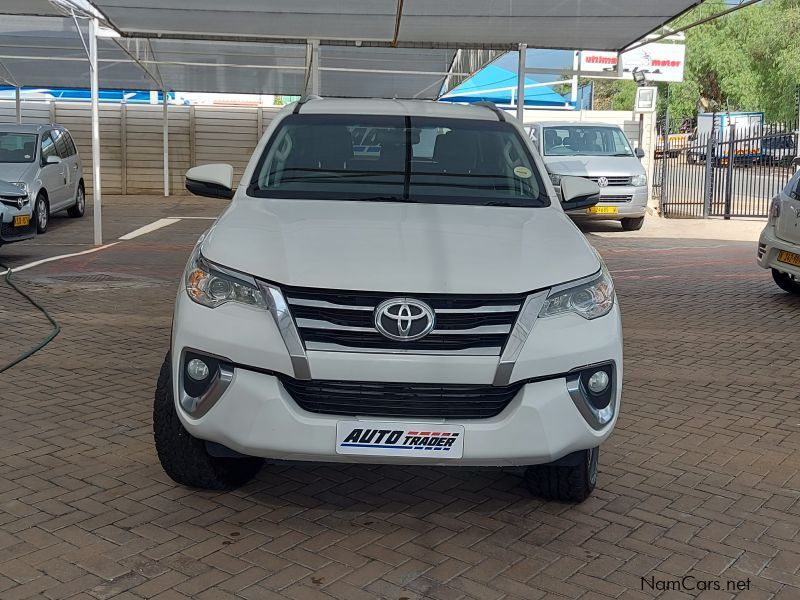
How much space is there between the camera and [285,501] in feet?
14.8

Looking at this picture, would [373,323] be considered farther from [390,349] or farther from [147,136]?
[147,136]

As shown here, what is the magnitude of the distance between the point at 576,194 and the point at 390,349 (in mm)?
2224

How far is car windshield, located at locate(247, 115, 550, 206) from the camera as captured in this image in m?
5.02

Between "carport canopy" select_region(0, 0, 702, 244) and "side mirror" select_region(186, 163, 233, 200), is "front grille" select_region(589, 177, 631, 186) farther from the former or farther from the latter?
"side mirror" select_region(186, 163, 233, 200)

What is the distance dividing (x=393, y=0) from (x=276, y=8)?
1849 millimetres

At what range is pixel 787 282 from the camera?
1062 cm

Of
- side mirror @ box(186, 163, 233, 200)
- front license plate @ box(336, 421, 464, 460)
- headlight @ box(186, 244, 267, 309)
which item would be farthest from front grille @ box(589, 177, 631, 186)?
front license plate @ box(336, 421, 464, 460)

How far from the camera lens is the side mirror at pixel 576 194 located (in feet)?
18.4

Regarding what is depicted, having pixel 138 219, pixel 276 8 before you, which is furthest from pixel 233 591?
pixel 138 219

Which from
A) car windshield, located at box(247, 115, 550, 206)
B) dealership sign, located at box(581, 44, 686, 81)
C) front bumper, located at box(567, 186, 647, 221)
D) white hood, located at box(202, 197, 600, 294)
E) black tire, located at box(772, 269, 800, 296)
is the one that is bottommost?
black tire, located at box(772, 269, 800, 296)

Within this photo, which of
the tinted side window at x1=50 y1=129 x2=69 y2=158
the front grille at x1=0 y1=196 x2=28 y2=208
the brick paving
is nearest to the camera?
the brick paving

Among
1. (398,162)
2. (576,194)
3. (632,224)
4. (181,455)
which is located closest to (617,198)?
(632,224)

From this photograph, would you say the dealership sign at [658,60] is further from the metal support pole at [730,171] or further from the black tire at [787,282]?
the black tire at [787,282]

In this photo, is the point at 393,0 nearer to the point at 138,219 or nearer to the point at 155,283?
the point at 155,283
